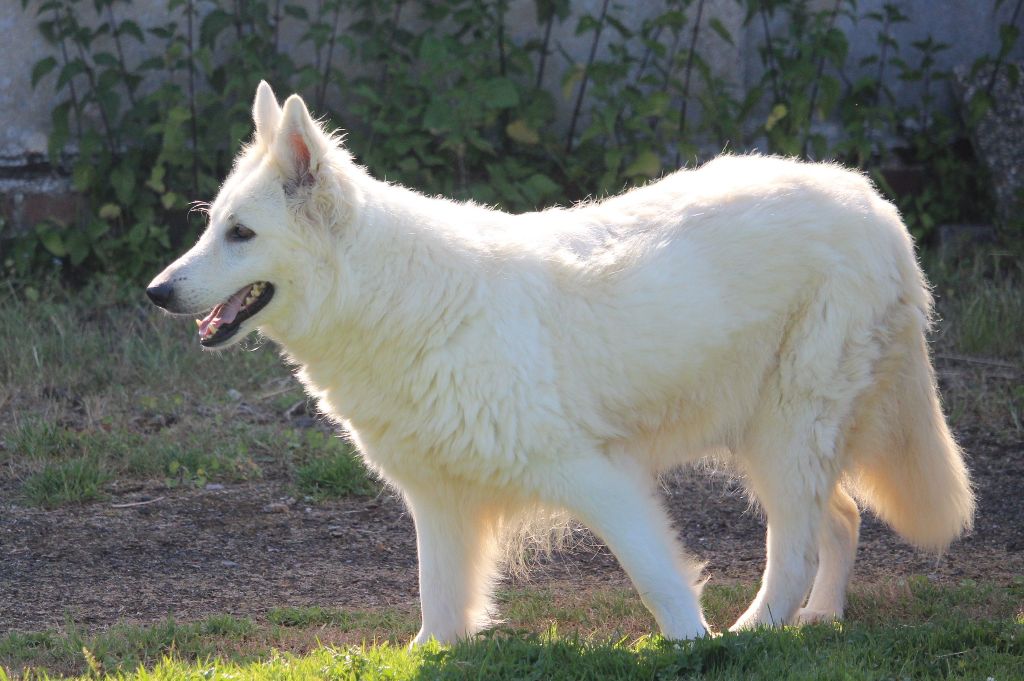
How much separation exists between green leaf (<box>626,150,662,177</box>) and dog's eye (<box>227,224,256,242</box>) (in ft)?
14.4

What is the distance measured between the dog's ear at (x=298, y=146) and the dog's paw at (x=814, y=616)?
237 cm

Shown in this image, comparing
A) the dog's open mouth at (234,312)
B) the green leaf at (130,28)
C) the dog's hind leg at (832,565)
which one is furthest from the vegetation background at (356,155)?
the dog's open mouth at (234,312)

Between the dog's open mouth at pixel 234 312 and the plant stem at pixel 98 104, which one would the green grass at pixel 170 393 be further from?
the dog's open mouth at pixel 234 312

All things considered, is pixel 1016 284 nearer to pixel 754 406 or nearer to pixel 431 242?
pixel 754 406

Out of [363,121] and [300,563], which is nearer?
[300,563]

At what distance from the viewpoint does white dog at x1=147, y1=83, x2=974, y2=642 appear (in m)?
4.04

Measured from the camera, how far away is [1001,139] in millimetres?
8469

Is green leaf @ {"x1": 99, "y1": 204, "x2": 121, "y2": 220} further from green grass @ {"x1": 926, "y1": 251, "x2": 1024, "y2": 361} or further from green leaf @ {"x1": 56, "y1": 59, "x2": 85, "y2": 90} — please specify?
green grass @ {"x1": 926, "y1": 251, "x2": 1024, "y2": 361}

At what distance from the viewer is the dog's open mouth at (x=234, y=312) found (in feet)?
13.3

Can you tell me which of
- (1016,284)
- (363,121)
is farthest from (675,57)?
(1016,284)

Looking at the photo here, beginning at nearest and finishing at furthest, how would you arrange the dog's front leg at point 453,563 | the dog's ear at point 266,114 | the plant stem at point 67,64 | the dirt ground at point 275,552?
the dog's ear at point 266,114, the dog's front leg at point 453,563, the dirt ground at point 275,552, the plant stem at point 67,64

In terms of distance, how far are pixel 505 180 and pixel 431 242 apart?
3991 mm

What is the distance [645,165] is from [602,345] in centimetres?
403

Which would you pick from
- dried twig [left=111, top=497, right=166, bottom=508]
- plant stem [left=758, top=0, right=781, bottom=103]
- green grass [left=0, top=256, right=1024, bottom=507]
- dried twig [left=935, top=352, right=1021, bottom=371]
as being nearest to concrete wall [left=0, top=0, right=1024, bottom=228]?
plant stem [left=758, top=0, right=781, bottom=103]
